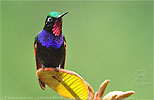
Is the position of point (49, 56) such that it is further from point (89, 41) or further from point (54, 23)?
point (89, 41)

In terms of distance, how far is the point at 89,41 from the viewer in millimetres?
5879

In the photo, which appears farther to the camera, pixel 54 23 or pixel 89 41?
pixel 89 41

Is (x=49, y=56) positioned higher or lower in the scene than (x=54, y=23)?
lower

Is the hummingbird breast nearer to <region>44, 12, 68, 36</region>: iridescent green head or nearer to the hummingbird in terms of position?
the hummingbird

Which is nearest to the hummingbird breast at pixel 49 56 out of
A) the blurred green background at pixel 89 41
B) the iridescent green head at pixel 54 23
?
the iridescent green head at pixel 54 23

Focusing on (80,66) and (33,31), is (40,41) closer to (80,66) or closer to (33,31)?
(80,66)

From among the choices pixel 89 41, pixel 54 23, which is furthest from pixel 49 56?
pixel 89 41

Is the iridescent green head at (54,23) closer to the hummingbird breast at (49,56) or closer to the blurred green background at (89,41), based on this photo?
the hummingbird breast at (49,56)

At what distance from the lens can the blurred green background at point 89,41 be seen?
15.7ft

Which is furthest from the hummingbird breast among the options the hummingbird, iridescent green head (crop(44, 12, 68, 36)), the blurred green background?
the blurred green background

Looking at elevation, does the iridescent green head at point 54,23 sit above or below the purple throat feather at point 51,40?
above

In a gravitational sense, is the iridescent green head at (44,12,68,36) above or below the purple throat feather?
above

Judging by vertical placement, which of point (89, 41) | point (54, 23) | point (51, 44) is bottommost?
point (89, 41)

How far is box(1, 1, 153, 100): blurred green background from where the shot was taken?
Result: 4.78m
